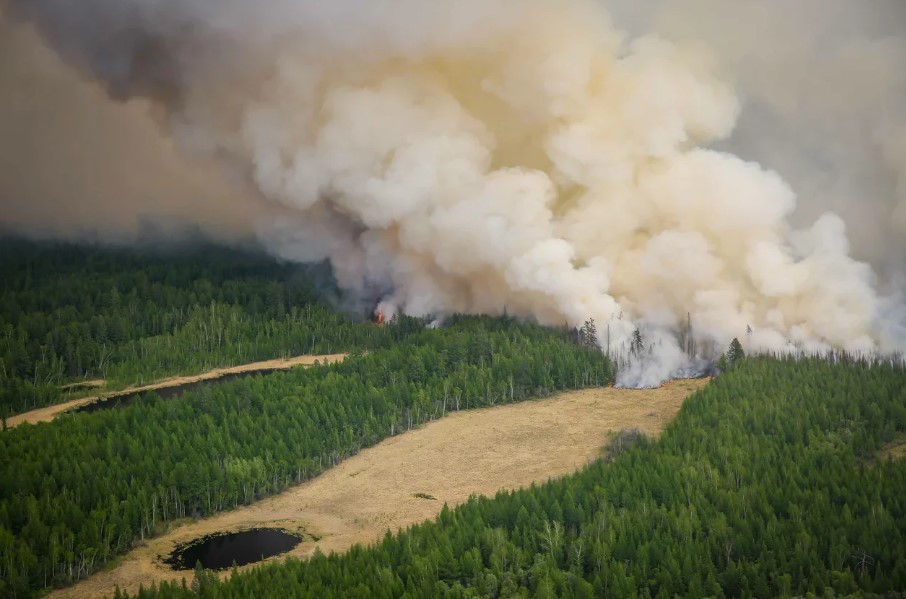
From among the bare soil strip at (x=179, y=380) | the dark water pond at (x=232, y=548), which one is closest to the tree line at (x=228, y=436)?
the dark water pond at (x=232, y=548)

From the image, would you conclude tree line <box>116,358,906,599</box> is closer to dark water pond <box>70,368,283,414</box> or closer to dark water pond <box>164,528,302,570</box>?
dark water pond <box>164,528,302,570</box>

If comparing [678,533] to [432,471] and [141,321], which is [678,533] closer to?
[432,471]

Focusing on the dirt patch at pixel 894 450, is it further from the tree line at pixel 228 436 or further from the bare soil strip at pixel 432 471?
the tree line at pixel 228 436

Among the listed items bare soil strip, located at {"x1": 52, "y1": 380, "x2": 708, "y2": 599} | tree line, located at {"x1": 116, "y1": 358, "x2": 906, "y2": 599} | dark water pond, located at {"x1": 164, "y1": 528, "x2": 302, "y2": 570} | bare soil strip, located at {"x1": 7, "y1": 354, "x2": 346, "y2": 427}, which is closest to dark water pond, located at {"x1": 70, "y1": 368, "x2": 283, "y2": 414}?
bare soil strip, located at {"x1": 7, "y1": 354, "x2": 346, "y2": 427}

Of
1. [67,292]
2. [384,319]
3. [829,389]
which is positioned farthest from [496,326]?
[67,292]

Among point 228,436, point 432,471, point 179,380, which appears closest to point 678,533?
point 432,471

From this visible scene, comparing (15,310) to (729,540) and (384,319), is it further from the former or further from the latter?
(729,540)

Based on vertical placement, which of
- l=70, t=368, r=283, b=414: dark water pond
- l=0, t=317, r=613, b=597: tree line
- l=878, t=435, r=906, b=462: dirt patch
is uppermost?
l=70, t=368, r=283, b=414: dark water pond
